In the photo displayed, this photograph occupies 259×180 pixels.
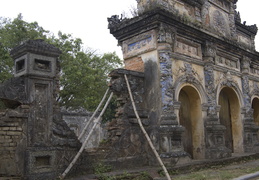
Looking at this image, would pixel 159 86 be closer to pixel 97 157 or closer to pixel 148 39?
pixel 148 39

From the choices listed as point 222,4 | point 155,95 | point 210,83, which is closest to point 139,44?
point 155,95

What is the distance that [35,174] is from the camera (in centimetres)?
555

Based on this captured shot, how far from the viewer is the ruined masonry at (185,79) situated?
324 inches

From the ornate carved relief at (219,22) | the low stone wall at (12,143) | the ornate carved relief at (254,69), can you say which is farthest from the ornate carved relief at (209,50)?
the low stone wall at (12,143)

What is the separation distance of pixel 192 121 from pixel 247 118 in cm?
342

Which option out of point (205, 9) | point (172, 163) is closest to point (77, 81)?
point (205, 9)

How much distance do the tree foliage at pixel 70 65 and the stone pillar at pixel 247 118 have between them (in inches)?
392

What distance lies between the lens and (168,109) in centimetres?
828

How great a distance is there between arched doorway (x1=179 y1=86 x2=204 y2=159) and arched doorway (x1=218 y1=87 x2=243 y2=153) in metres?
2.33

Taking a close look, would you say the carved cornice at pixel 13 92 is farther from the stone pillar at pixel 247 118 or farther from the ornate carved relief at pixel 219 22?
the stone pillar at pixel 247 118

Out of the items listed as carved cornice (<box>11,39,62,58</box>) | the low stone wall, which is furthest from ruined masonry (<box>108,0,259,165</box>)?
the low stone wall

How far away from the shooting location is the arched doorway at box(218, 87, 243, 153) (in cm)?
1185

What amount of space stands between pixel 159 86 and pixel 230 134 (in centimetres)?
542

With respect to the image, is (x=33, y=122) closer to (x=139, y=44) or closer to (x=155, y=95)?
(x=155, y=95)
